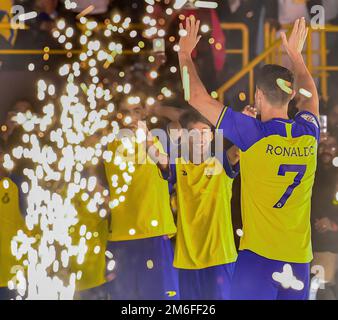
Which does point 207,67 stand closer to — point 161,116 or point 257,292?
point 161,116

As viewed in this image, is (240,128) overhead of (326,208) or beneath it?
overhead

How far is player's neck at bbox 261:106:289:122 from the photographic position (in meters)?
2.98

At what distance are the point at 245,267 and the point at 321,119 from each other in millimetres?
931

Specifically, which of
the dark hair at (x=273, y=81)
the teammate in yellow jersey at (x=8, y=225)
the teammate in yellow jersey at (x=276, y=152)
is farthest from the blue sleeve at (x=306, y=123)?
the teammate in yellow jersey at (x=8, y=225)

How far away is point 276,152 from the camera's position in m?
2.99

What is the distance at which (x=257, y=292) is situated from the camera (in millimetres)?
2938

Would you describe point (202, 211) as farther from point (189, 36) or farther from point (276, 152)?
point (189, 36)

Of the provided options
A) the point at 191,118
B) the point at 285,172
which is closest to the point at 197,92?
the point at 191,118

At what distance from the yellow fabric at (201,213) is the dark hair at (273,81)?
0.47 meters

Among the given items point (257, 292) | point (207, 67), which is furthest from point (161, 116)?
point (257, 292)

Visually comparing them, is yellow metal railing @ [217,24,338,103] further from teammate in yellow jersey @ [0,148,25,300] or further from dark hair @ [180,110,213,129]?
teammate in yellow jersey @ [0,148,25,300]

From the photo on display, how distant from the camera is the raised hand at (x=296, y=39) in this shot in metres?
3.02

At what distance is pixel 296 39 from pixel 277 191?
0.86 metres

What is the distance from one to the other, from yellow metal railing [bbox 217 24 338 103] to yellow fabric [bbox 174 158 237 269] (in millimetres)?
432
